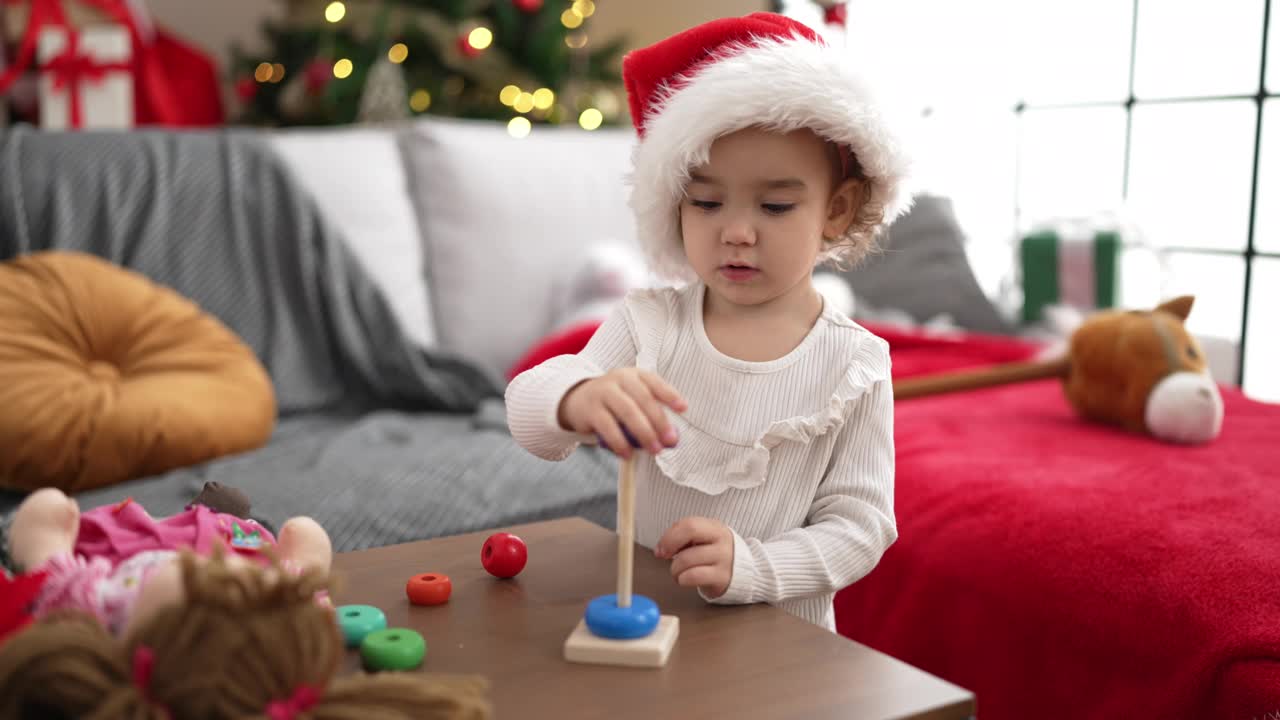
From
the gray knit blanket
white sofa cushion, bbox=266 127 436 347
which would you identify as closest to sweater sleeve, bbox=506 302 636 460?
the gray knit blanket

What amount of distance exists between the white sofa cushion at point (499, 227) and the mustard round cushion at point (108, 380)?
48 cm

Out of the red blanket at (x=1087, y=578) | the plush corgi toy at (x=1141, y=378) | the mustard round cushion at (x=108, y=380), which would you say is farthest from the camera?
the plush corgi toy at (x=1141, y=378)

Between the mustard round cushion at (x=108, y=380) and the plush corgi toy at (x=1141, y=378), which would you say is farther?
the plush corgi toy at (x=1141, y=378)

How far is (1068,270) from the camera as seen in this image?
6.82ft

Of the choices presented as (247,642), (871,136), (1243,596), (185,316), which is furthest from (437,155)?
(247,642)

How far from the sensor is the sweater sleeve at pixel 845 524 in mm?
750

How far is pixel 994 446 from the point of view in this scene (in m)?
1.41

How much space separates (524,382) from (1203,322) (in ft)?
7.48

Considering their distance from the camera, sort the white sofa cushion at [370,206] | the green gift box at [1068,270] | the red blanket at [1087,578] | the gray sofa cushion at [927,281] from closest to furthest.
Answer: the red blanket at [1087,578], the white sofa cushion at [370,206], the green gift box at [1068,270], the gray sofa cushion at [927,281]

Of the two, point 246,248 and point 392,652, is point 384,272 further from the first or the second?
point 392,652

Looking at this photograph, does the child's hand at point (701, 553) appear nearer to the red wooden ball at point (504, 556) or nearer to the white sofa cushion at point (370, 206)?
the red wooden ball at point (504, 556)

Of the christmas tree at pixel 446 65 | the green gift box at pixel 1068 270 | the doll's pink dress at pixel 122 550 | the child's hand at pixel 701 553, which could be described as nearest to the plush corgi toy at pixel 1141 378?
the green gift box at pixel 1068 270

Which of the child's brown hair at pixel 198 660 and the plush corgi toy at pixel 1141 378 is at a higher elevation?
the child's brown hair at pixel 198 660

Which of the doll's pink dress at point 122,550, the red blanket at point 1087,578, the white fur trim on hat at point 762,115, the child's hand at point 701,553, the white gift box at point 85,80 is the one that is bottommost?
the red blanket at point 1087,578
